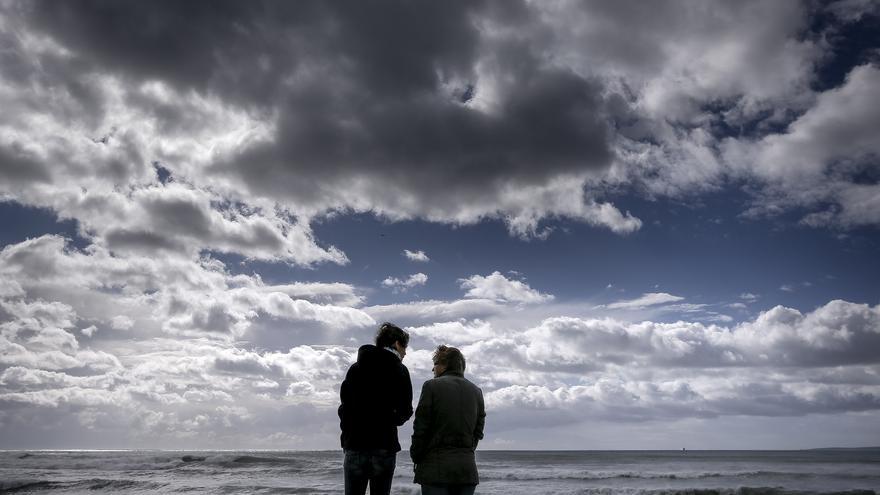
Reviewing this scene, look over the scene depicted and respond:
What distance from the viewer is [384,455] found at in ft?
13.5

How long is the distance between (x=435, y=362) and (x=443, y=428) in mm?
539

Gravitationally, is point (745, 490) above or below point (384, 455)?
below

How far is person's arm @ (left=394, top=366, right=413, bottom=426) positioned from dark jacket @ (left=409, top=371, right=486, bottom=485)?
0.18 metres

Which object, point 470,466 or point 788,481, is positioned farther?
point 788,481

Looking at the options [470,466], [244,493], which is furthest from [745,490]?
[470,466]

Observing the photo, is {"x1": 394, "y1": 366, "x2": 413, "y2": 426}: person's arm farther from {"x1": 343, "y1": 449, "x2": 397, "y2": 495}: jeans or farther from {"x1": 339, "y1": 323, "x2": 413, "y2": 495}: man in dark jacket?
{"x1": 343, "y1": 449, "x2": 397, "y2": 495}: jeans

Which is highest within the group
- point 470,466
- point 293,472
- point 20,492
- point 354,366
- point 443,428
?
point 354,366

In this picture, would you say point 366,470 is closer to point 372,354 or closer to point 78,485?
point 372,354

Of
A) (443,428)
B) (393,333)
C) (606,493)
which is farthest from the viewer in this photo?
(606,493)

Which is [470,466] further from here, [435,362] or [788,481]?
[788,481]

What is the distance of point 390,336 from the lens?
433cm

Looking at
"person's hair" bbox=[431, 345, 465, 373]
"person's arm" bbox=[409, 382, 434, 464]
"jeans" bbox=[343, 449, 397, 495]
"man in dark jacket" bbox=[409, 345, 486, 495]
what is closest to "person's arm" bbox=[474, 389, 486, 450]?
"man in dark jacket" bbox=[409, 345, 486, 495]

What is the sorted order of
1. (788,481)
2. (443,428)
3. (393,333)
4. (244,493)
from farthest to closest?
(788,481) < (244,493) < (393,333) < (443,428)

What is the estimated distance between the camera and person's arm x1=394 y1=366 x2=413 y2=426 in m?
4.17
